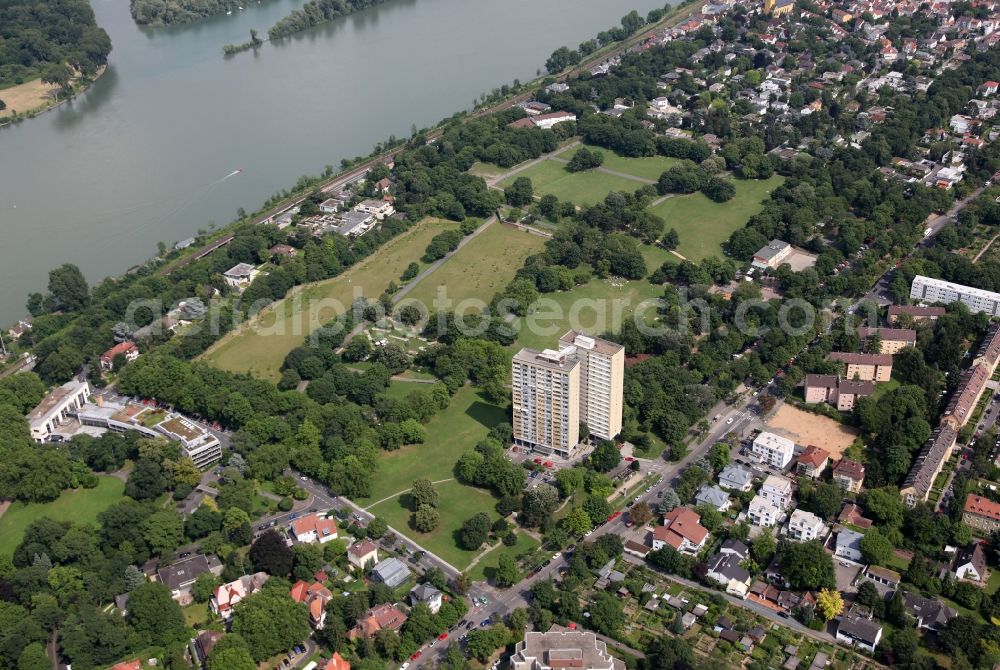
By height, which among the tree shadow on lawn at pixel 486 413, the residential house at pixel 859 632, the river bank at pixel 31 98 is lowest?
the tree shadow on lawn at pixel 486 413

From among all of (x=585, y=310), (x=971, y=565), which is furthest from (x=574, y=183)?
(x=971, y=565)

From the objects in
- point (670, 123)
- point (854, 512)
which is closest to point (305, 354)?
point (854, 512)

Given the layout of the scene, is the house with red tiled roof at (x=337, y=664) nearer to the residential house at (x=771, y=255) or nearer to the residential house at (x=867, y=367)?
the residential house at (x=867, y=367)

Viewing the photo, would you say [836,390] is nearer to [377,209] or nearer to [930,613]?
[930,613]

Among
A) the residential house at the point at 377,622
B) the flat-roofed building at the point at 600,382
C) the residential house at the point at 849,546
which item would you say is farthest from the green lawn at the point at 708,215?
the residential house at the point at 377,622

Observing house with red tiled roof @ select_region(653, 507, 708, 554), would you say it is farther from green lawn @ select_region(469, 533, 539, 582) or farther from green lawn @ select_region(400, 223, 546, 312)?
green lawn @ select_region(400, 223, 546, 312)

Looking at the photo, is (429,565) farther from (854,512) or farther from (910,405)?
(910,405)

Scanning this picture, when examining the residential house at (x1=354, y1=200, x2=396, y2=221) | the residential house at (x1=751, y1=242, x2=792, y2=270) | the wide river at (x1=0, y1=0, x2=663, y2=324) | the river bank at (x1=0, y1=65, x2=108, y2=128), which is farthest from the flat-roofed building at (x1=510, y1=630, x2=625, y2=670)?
the river bank at (x1=0, y1=65, x2=108, y2=128)
